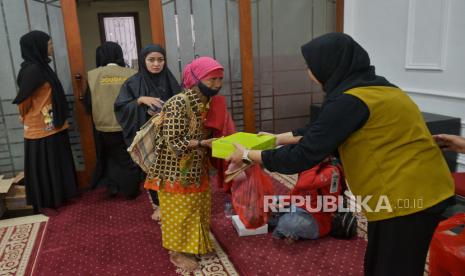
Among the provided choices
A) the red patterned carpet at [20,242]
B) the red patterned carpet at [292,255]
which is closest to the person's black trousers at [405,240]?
the red patterned carpet at [292,255]

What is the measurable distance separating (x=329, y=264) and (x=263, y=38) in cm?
236

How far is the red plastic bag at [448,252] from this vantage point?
1629 mm

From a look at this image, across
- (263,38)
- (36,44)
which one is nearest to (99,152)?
(36,44)

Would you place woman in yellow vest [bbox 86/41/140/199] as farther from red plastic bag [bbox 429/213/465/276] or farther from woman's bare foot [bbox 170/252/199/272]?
red plastic bag [bbox 429/213/465/276]

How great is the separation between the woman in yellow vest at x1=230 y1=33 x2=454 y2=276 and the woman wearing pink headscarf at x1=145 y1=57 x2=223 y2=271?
0.68 meters

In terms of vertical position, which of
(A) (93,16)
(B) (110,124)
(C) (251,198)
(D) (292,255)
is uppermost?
(A) (93,16)

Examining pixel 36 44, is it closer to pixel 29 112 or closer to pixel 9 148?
pixel 29 112

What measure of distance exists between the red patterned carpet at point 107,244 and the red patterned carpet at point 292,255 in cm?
10

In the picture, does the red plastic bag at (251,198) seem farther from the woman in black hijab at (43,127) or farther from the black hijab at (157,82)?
the woman in black hijab at (43,127)

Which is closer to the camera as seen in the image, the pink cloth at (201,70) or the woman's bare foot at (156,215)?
the pink cloth at (201,70)

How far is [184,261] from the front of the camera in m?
2.17

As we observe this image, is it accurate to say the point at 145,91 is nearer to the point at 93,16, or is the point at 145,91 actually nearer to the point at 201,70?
the point at 201,70

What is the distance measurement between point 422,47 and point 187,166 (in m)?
2.20

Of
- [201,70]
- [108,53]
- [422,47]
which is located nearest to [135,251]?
[201,70]
